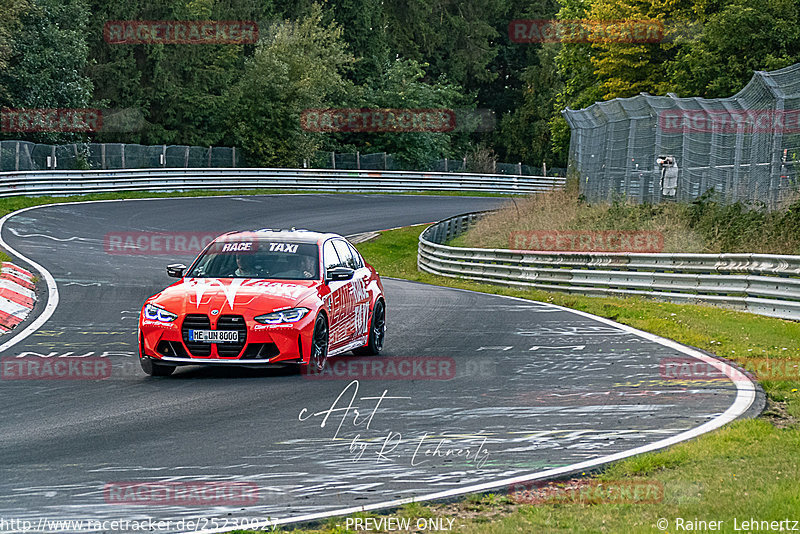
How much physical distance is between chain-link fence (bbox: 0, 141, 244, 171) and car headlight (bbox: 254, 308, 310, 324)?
33955 mm

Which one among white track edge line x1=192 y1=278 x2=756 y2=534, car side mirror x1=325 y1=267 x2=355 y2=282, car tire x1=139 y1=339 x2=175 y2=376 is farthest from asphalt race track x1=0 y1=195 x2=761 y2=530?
car side mirror x1=325 y1=267 x2=355 y2=282

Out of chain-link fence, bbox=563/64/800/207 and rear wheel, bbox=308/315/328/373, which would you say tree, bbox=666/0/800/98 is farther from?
rear wheel, bbox=308/315/328/373

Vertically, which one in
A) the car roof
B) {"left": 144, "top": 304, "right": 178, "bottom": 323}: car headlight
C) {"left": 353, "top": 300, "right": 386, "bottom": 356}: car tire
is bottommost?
{"left": 353, "top": 300, "right": 386, "bottom": 356}: car tire

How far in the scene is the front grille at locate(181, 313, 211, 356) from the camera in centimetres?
1096

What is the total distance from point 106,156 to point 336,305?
131 ft

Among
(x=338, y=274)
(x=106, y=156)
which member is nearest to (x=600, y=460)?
(x=338, y=274)

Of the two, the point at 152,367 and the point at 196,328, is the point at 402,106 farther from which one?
the point at 196,328

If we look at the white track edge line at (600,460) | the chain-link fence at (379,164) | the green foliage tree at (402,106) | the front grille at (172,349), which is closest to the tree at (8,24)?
the chain-link fence at (379,164)

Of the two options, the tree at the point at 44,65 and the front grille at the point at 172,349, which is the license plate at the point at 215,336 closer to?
the front grille at the point at 172,349

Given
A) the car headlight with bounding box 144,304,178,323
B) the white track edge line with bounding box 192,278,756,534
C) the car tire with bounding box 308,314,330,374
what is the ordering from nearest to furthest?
the white track edge line with bounding box 192,278,756,534
the car headlight with bounding box 144,304,178,323
the car tire with bounding box 308,314,330,374

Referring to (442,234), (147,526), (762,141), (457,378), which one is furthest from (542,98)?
(147,526)

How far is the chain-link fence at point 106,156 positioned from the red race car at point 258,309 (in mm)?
32364

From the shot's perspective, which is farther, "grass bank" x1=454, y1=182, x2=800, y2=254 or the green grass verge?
"grass bank" x1=454, y1=182, x2=800, y2=254

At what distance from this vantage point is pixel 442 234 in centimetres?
3606
